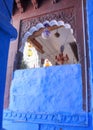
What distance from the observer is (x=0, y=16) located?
94 centimetres

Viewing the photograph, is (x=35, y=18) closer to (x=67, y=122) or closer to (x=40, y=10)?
(x=40, y=10)

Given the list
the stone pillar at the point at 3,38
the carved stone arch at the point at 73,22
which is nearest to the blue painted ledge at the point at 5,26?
the stone pillar at the point at 3,38

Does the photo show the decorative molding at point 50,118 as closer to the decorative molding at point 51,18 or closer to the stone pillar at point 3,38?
the decorative molding at point 51,18

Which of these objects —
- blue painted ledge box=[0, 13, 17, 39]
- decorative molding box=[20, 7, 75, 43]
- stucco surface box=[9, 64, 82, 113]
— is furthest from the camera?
decorative molding box=[20, 7, 75, 43]

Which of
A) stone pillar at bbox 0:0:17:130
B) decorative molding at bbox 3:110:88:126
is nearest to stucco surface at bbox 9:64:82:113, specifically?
decorative molding at bbox 3:110:88:126

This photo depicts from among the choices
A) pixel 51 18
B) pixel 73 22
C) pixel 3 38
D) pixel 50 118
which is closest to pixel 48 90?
pixel 50 118

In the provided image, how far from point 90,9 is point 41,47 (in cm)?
372

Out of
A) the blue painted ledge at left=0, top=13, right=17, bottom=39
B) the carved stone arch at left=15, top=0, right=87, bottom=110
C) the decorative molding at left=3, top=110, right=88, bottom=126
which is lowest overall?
the decorative molding at left=3, top=110, right=88, bottom=126

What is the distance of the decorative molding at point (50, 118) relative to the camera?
9.45 feet

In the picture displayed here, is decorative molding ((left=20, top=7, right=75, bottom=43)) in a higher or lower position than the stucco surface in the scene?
higher

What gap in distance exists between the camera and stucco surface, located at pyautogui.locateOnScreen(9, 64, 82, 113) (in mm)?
3068

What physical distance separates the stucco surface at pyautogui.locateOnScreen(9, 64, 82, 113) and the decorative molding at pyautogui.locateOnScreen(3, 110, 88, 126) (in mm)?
80

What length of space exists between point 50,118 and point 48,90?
47 centimetres

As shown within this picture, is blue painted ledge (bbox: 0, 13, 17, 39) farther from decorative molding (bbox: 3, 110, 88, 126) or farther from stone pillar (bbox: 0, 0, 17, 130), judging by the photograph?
decorative molding (bbox: 3, 110, 88, 126)
